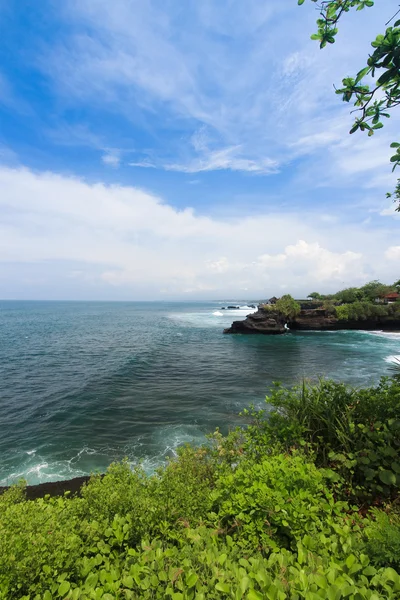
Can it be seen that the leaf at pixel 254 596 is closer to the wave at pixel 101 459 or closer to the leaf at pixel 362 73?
the leaf at pixel 362 73

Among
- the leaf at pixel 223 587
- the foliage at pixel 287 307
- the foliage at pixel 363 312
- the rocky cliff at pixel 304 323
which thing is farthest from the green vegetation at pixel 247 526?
the foliage at pixel 363 312

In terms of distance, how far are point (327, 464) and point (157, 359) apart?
30.1m

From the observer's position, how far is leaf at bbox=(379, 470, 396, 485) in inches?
168

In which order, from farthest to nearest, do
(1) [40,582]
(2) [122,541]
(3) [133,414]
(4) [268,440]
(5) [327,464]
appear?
Answer: (3) [133,414] < (4) [268,440] < (5) [327,464] < (2) [122,541] < (1) [40,582]

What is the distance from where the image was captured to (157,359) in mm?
33969

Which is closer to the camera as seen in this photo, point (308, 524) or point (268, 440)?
point (308, 524)

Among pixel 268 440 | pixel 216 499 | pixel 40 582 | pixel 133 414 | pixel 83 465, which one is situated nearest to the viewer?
pixel 40 582

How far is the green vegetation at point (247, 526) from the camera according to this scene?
7.73 ft

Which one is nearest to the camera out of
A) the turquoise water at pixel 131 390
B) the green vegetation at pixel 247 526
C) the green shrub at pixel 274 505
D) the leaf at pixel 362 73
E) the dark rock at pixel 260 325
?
the green vegetation at pixel 247 526

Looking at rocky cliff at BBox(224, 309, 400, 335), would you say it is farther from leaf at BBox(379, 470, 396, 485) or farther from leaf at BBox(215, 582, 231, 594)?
leaf at BBox(215, 582, 231, 594)

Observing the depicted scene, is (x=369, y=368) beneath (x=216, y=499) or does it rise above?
beneath

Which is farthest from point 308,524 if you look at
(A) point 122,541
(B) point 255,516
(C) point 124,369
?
(C) point 124,369

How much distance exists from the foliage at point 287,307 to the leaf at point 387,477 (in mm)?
58424

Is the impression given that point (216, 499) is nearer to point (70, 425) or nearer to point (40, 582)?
point (40, 582)
